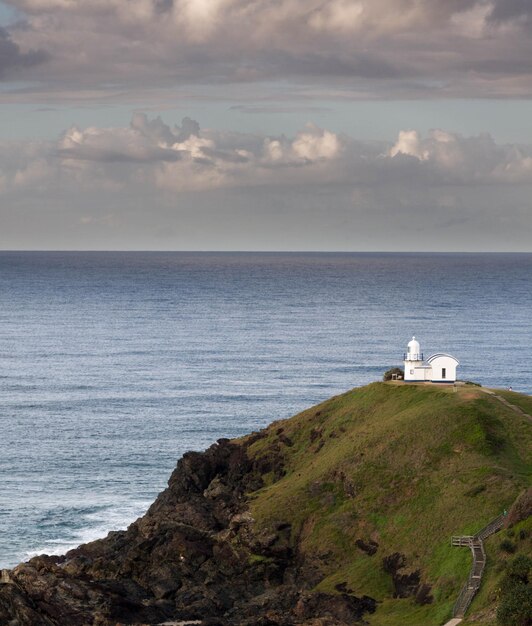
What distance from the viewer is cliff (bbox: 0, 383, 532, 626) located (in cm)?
7625

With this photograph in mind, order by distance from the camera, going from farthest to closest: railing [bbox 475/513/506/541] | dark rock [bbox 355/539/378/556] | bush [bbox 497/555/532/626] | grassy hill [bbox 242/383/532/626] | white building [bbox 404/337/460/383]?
1. white building [bbox 404/337/460/383]
2. dark rock [bbox 355/539/378/556]
3. railing [bbox 475/513/506/541]
4. grassy hill [bbox 242/383/532/626]
5. bush [bbox 497/555/532/626]

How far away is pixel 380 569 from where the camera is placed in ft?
273

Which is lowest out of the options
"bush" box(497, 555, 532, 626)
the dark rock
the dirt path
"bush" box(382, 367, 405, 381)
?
the dark rock

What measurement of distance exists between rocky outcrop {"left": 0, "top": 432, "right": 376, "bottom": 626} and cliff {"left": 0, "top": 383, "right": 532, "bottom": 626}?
0.13 metres

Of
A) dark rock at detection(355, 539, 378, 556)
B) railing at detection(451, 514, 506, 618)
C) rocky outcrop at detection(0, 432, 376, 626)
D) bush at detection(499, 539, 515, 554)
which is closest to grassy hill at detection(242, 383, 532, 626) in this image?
dark rock at detection(355, 539, 378, 556)

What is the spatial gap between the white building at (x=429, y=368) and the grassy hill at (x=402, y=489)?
363cm

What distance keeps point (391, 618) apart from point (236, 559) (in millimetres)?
15558

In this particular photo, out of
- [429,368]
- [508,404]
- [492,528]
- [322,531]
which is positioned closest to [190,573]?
[322,531]

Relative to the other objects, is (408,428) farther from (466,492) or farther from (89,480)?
(89,480)

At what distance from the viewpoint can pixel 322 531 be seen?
8862 centimetres

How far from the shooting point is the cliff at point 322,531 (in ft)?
250

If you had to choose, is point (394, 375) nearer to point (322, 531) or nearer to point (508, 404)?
point (508, 404)

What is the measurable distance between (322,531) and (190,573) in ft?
38.5

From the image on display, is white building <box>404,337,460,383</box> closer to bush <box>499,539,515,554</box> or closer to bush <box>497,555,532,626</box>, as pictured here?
bush <box>499,539,515,554</box>
